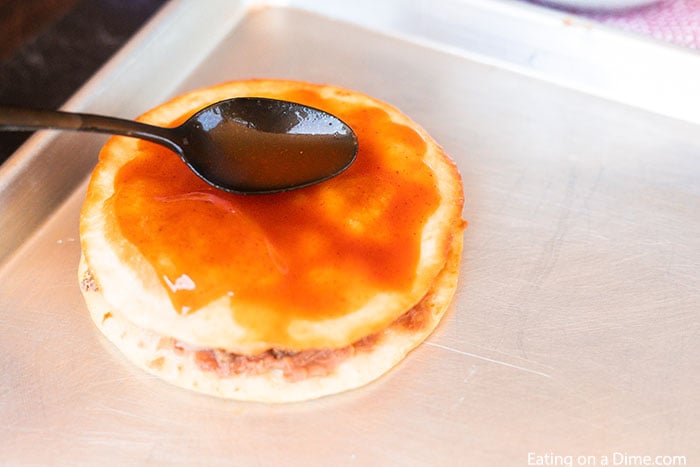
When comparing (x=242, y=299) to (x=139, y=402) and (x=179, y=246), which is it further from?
(x=139, y=402)

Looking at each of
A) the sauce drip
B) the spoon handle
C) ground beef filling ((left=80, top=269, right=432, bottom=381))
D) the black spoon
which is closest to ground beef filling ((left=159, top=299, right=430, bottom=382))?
ground beef filling ((left=80, top=269, right=432, bottom=381))

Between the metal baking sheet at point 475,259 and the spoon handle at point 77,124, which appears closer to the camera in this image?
the spoon handle at point 77,124

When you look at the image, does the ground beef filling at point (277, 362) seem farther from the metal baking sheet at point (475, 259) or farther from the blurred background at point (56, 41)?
the blurred background at point (56, 41)

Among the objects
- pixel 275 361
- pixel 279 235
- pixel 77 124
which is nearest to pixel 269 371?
pixel 275 361

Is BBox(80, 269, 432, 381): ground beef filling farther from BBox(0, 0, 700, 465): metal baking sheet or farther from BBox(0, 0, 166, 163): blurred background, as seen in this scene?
BBox(0, 0, 166, 163): blurred background

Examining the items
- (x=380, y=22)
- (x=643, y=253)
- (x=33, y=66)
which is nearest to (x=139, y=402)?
(x=643, y=253)

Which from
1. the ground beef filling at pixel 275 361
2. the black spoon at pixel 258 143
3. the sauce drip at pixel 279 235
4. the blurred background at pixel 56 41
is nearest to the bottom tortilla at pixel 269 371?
the ground beef filling at pixel 275 361
